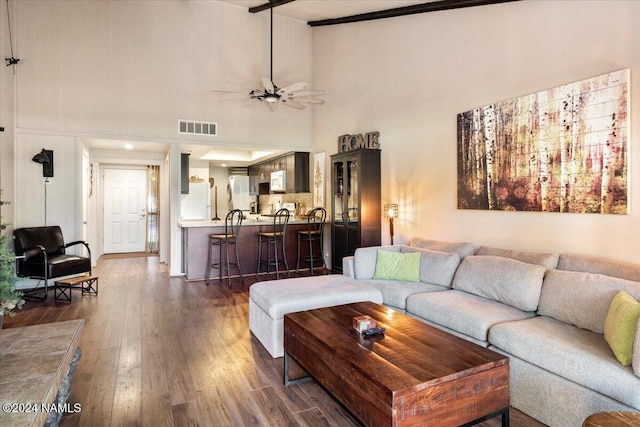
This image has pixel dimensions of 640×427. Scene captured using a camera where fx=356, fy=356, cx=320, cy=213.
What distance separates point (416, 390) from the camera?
5.25 feet

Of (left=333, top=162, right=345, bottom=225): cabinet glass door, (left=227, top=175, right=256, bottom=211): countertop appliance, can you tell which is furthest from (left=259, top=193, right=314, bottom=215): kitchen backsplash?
(left=333, top=162, right=345, bottom=225): cabinet glass door

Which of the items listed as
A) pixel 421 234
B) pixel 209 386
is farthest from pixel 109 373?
pixel 421 234

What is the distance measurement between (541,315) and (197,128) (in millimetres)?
5831

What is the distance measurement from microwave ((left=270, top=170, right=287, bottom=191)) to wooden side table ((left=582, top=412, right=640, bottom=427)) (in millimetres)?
6751

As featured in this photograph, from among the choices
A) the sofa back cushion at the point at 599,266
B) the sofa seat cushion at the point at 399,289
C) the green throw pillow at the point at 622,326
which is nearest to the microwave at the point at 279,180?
the sofa seat cushion at the point at 399,289

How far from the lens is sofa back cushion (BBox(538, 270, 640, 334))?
2271 millimetres

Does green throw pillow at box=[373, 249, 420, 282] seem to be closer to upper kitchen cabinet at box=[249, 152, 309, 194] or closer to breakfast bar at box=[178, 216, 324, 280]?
breakfast bar at box=[178, 216, 324, 280]

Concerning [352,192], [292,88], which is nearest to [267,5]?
[292,88]

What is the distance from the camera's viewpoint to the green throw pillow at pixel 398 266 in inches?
149

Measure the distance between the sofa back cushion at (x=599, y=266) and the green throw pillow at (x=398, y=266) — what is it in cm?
131

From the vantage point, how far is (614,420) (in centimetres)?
145

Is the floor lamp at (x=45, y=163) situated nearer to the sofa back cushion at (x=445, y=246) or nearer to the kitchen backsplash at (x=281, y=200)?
the kitchen backsplash at (x=281, y=200)

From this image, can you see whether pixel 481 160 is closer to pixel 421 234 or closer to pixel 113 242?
pixel 421 234

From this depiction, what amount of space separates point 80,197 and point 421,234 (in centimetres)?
528
